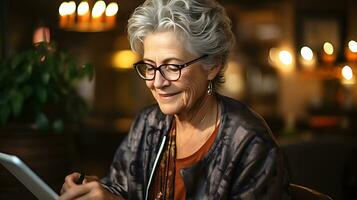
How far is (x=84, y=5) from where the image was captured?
461cm

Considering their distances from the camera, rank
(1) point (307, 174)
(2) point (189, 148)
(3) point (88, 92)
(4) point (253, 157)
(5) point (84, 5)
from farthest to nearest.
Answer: (3) point (88, 92) → (5) point (84, 5) → (1) point (307, 174) → (2) point (189, 148) → (4) point (253, 157)

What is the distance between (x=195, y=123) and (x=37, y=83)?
4.35 feet

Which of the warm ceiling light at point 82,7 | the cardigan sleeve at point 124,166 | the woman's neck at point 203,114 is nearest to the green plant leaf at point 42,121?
the cardigan sleeve at point 124,166

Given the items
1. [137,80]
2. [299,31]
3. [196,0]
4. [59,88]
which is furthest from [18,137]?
[137,80]

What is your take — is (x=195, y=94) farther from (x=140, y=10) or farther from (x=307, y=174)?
(x=307, y=174)

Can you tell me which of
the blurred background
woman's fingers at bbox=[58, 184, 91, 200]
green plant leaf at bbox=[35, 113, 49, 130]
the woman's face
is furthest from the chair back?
the blurred background

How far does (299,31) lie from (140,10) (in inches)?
264

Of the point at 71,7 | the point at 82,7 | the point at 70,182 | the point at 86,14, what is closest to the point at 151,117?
the point at 70,182

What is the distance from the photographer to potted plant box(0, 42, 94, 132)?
9.32 ft

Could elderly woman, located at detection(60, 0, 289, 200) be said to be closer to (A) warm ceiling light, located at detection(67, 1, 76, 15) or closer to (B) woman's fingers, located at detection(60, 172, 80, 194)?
(B) woman's fingers, located at detection(60, 172, 80, 194)

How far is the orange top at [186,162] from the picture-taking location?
174cm

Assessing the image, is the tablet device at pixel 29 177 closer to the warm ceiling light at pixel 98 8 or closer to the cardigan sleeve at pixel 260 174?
the cardigan sleeve at pixel 260 174

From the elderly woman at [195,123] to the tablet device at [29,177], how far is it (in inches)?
2.4

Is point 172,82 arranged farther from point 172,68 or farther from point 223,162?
point 223,162
